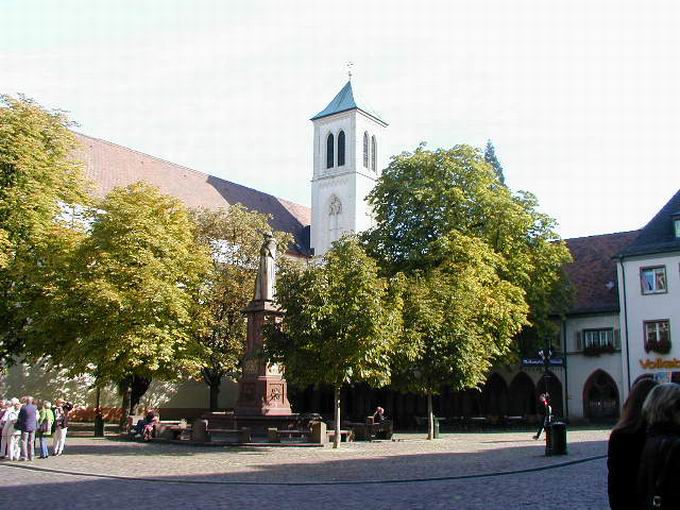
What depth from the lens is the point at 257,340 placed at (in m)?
25.6

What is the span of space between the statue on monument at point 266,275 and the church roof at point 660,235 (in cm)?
2198

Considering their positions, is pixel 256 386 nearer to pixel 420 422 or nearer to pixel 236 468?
pixel 236 468

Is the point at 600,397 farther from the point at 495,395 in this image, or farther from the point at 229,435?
the point at 229,435

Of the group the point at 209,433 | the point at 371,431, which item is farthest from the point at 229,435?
the point at 371,431

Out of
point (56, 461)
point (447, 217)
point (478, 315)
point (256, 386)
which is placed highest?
point (447, 217)

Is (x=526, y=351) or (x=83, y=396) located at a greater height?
(x=526, y=351)

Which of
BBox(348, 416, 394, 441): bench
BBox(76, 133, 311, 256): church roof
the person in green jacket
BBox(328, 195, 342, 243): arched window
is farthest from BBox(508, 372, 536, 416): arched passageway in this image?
the person in green jacket

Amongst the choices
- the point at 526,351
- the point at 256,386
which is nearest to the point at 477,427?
the point at 526,351

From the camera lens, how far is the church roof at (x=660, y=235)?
129 ft

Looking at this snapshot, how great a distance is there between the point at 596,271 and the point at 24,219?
32.1 m

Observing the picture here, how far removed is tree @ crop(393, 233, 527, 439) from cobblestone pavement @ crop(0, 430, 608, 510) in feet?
13.8

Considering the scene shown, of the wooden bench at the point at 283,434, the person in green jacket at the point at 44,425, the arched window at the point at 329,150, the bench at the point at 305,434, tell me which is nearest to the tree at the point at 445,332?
the bench at the point at 305,434

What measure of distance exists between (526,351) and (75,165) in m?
24.3

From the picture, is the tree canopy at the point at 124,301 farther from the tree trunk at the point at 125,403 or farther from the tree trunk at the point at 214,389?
the tree trunk at the point at 214,389
